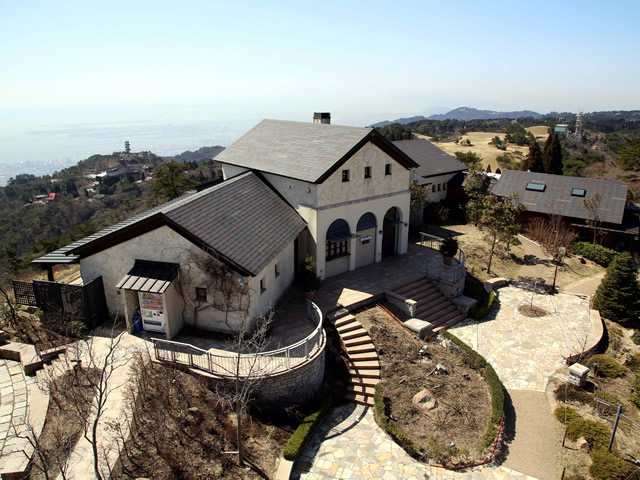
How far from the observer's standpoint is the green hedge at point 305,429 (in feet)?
46.6

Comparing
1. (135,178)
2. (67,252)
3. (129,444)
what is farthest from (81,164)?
(129,444)

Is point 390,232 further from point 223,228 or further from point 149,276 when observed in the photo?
point 149,276

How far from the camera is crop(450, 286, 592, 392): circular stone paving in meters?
20.3

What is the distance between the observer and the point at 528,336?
2317 cm

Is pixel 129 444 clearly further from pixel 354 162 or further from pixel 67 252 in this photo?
pixel 354 162

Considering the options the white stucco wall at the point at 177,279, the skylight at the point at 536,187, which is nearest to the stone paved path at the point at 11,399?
the white stucco wall at the point at 177,279

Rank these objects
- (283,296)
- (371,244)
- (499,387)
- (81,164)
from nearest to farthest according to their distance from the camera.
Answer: (499,387) < (283,296) < (371,244) < (81,164)

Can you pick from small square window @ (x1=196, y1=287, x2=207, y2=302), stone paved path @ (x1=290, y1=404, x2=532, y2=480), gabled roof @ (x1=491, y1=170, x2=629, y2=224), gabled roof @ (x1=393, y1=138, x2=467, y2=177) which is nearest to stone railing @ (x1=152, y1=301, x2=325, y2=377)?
small square window @ (x1=196, y1=287, x2=207, y2=302)

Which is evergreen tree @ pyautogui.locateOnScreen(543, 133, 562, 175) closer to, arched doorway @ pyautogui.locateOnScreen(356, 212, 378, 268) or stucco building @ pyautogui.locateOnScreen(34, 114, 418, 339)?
stucco building @ pyautogui.locateOnScreen(34, 114, 418, 339)

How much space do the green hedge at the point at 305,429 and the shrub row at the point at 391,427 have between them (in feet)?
6.45

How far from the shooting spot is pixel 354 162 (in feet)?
81.6

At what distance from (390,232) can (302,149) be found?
28.4ft

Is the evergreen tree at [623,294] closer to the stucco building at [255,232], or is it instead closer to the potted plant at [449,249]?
the potted plant at [449,249]

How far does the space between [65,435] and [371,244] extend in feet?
64.2
